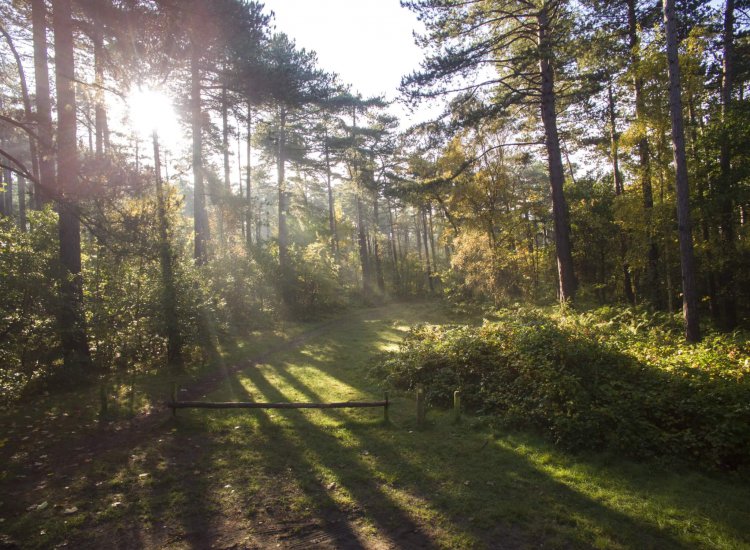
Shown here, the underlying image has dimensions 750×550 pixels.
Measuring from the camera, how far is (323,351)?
647 inches

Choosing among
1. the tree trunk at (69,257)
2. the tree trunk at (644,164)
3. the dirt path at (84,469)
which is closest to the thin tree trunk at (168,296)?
the tree trunk at (69,257)

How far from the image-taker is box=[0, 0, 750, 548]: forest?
5496 mm

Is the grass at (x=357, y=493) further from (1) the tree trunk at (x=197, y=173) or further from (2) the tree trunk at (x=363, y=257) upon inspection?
(2) the tree trunk at (x=363, y=257)

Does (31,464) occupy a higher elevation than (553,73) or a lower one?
lower

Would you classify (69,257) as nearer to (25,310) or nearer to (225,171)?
(25,310)

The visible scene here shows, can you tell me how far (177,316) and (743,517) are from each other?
43.3ft

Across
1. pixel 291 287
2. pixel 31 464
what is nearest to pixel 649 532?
pixel 31 464

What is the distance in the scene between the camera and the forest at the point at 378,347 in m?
5.50

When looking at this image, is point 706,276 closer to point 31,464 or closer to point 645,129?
point 645,129

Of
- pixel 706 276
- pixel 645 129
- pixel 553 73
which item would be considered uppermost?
pixel 553 73

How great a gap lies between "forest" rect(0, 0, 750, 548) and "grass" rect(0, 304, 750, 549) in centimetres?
4

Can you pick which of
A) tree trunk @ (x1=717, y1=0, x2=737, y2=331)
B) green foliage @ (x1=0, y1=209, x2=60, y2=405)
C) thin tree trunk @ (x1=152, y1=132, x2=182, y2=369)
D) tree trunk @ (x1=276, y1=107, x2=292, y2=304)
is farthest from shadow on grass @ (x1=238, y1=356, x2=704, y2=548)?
tree trunk @ (x1=276, y1=107, x2=292, y2=304)

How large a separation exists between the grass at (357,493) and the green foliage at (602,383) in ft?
1.54

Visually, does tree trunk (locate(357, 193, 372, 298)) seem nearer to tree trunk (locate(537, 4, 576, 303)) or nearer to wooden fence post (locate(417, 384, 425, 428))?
tree trunk (locate(537, 4, 576, 303))
